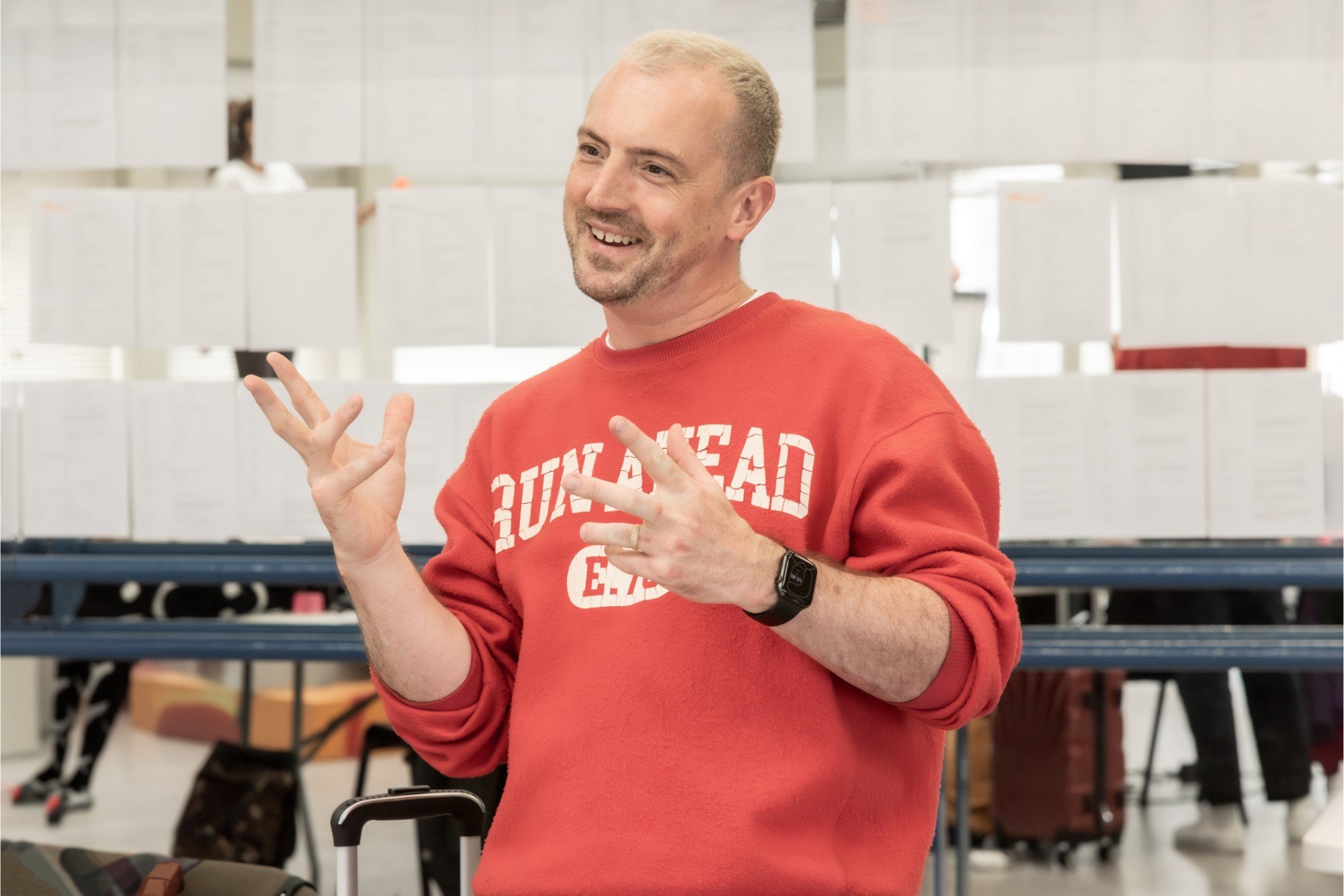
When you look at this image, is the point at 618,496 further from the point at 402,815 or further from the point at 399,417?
the point at 402,815

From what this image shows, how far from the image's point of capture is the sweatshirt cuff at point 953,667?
115cm

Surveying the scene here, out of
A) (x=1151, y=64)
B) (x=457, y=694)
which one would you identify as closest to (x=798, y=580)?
(x=457, y=694)

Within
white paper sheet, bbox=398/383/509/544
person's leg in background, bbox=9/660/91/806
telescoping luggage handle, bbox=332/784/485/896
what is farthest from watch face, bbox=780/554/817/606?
person's leg in background, bbox=9/660/91/806

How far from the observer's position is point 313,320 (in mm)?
2418

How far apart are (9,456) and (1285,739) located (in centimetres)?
263

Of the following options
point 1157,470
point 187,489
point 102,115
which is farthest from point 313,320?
point 1157,470

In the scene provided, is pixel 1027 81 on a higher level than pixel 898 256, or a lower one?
higher

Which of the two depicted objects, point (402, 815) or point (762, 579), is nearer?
point (762, 579)

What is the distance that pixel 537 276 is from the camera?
2379 mm

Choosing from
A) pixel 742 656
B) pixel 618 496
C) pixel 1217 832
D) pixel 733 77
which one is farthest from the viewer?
pixel 1217 832

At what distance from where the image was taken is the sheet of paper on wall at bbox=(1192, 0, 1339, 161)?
2297 mm

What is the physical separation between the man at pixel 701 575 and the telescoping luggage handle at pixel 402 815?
21cm

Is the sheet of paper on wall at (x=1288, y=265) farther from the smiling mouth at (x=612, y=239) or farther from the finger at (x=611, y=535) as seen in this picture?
the finger at (x=611, y=535)

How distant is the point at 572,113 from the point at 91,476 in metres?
1.19
